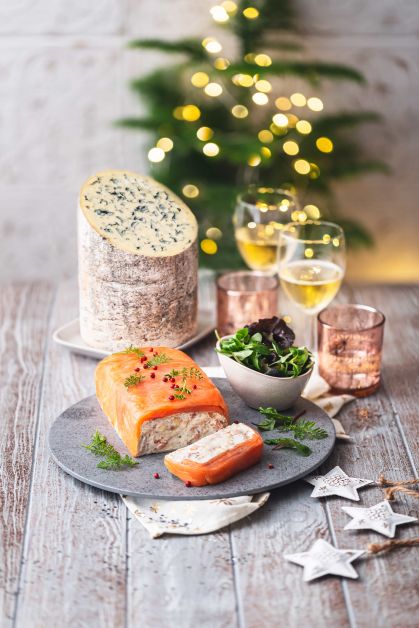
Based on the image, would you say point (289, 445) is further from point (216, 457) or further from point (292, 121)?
point (292, 121)

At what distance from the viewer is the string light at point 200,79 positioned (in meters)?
2.90

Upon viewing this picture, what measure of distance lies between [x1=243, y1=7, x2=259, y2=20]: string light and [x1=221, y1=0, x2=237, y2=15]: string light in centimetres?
7

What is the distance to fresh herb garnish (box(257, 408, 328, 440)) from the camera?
1609mm

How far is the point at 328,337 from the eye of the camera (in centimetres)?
183

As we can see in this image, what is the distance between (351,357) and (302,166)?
1196mm

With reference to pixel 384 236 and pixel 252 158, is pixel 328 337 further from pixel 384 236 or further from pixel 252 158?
pixel 384 236

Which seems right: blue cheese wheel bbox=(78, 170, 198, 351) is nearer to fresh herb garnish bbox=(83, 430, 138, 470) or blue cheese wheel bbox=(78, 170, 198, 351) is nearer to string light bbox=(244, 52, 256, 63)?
fresh herb garnish bbox=(83, 430, 138, 470)

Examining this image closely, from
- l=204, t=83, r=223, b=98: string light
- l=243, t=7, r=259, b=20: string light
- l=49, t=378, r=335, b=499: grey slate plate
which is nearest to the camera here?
l=49, t=378, r=335, b=499: grey slate plate

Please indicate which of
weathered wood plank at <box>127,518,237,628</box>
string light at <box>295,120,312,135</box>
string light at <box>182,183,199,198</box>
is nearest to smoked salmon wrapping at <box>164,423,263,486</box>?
weathered wood plank at <box>127,518,237,628</box>

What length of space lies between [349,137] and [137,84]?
788 millimetres

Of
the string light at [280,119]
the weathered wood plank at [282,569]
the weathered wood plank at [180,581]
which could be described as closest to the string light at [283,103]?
the string light at [280,119]

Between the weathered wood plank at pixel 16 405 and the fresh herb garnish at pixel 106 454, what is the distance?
13cm

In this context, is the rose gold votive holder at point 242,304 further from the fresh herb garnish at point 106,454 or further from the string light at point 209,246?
the string light at point 209,246

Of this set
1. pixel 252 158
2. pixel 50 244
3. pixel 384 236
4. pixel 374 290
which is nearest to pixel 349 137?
pixel 384 236
